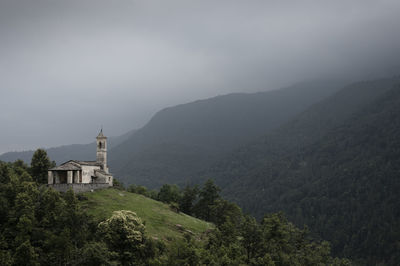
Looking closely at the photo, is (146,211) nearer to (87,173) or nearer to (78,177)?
(78,177)

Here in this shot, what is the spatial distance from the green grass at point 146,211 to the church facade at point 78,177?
1939mm

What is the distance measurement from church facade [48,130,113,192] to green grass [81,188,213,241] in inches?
76.3

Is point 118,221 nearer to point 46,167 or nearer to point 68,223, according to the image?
point 68,223

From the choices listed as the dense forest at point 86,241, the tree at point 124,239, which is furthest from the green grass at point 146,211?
the tree at point 124,239

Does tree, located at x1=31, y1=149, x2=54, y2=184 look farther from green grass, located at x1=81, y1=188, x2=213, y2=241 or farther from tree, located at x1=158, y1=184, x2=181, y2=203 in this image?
tree, located at x1=158, y1=184, x2=181, y2=203

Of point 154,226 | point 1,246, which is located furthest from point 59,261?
point 154,226

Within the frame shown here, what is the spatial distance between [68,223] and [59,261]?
5.78 meters

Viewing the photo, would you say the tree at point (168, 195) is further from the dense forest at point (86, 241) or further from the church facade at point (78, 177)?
the dense forest at point (86, 241)

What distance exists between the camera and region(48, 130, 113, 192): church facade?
7233 centimetres

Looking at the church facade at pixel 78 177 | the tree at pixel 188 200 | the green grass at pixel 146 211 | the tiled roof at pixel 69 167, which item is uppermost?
the tiled roof at pixel 69 167

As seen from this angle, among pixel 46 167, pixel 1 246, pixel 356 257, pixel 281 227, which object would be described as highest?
pixel 46 167

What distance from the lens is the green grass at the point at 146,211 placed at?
2552 inches

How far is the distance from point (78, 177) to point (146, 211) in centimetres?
1690

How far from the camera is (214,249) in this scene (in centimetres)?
5641
